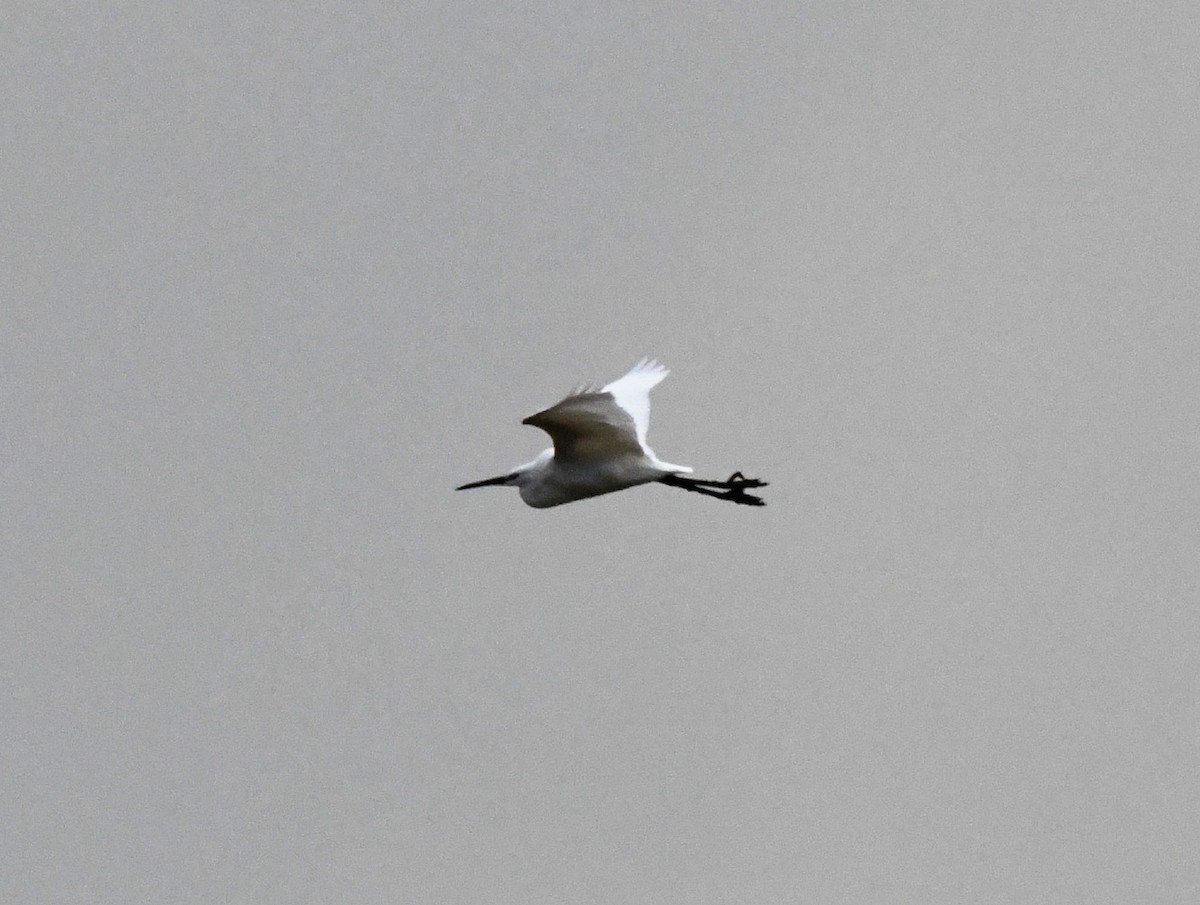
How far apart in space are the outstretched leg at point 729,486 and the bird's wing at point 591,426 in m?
0.59

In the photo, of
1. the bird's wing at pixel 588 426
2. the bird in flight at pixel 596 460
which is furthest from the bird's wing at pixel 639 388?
the bird's wing at pixel 588 426

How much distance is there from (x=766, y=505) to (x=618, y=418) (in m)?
4.41

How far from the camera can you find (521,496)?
26469 millimetres

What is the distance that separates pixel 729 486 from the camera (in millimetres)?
26875

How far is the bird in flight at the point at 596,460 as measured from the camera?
903 inches

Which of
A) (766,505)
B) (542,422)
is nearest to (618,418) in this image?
(542,422)

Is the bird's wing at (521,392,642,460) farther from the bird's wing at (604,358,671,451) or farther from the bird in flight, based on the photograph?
the bird's wing at (604,358,671,451)

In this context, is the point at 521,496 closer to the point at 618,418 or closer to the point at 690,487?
the point at 690,487

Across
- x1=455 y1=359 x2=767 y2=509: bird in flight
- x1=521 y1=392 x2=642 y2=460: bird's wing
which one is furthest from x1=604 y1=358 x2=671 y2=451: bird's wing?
x1=521 y1=392 x2=642 y2=460: bird's wing

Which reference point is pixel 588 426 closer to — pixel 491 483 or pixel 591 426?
pixel 591 426

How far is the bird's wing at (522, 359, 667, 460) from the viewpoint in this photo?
2250cm

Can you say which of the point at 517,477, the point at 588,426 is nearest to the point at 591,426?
the point at 588,426

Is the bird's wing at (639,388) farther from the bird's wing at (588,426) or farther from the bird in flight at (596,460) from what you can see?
the bird's wing at (588,426)

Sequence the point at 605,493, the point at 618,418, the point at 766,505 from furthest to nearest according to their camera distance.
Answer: the point at 766,505 < the point at 605,493 < the point at 618,418
